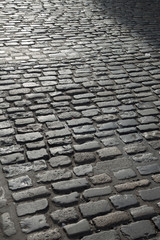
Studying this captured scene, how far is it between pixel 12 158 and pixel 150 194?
1.43 meters

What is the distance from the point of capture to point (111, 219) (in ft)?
9.97

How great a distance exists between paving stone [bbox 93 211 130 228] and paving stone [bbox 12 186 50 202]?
1.79ft

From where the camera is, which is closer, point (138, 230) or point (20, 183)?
point (138, 230)

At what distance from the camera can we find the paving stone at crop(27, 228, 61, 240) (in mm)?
Result: 2824

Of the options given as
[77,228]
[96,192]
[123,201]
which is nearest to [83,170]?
[96,192]

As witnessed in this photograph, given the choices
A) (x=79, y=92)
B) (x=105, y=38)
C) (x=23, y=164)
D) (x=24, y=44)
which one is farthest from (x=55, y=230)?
(x=105, y=38)

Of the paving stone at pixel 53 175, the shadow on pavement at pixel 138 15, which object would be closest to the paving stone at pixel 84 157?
the paving stone at pixel 53 175

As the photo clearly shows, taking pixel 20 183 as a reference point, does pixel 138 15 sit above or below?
above

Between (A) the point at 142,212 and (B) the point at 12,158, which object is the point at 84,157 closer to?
(B) the point at 12,158

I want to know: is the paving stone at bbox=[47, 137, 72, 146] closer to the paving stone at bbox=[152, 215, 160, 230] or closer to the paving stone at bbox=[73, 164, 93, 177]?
the paving stone at bbox=[73, 164, 93, 177]

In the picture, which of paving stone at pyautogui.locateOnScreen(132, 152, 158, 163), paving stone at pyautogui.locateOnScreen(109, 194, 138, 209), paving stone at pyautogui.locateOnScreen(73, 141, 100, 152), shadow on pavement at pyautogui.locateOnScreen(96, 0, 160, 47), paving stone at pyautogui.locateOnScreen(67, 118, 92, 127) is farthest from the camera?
shadow on pavement at pyautogui.locateOnScreen(96, 0, 160, 47)

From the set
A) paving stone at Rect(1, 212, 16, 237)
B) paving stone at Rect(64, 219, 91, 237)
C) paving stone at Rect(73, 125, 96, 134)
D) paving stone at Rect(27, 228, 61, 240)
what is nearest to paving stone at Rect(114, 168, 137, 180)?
paving stone at Rect(64, 219, 91, 237)

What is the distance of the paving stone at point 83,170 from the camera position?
141 inches

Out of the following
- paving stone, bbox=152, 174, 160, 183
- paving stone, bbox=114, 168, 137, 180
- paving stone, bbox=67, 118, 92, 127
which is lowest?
paving stone, bbox=152, 174, 160, 183
